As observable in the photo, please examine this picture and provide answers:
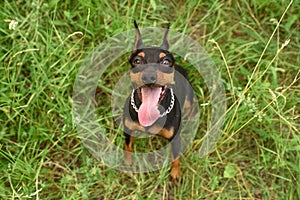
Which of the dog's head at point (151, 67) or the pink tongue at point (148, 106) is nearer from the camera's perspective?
the dog's head at point (151, 67)

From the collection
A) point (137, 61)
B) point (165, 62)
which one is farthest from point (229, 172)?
point (137, 61)

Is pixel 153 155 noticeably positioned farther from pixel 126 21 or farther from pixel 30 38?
pixel 30 38

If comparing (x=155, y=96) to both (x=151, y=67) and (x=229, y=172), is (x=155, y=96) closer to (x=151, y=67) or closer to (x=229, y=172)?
(x=151, y=67)

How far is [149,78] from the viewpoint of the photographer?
2.71 m

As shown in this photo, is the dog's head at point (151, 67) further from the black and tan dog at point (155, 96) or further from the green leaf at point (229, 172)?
the green leaf at point (229, 172)

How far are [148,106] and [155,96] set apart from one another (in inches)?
3.5

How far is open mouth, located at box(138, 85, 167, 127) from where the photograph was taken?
9.46ft

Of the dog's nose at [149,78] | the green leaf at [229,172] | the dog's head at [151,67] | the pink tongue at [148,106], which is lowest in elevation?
the green leaf at [229,172]

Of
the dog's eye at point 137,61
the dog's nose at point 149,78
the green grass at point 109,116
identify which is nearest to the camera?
the dog's nose at point 149,78

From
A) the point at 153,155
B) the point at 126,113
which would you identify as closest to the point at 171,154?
the point at 153,155

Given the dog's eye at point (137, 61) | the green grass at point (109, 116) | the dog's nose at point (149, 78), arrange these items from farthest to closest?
the green grass at point (109, 116) → the dog's eye at point (137, 61) → the dog's nose at point (149, 78)

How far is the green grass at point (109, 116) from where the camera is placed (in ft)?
11.2

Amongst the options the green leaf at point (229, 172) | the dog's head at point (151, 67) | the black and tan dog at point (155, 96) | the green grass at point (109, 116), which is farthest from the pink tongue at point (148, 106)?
the green leaf at point (229, 172)

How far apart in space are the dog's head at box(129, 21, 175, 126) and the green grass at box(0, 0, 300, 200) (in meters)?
0.68
